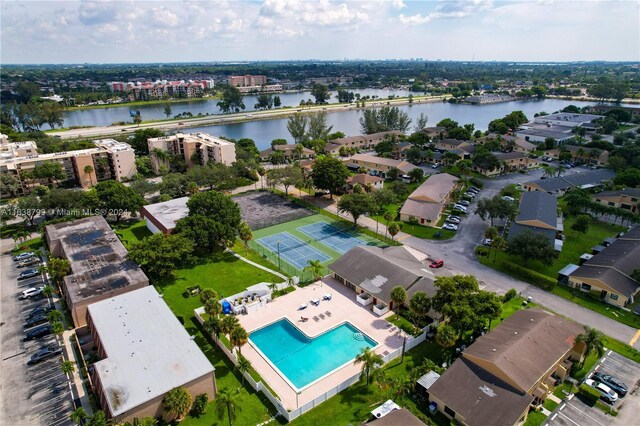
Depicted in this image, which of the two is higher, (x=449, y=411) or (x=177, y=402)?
(x=177, y=402)

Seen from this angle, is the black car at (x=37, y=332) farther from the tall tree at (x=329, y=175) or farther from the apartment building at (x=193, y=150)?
the apartment building at (x=193, y=150)

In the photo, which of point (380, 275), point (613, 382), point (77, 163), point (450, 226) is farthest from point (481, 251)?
point (77, 163)

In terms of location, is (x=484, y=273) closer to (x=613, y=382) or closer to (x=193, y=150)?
(x=613, y=382)

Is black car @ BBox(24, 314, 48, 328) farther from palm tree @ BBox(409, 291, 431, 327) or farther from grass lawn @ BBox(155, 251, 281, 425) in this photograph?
palm tree @ BBox(409, 291, 431, 327)

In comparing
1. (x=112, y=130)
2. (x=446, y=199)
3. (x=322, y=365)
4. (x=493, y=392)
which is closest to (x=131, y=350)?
(x=322, y=365)

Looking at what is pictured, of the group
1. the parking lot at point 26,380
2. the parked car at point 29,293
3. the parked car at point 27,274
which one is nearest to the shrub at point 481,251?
the parking lot at point 26,380

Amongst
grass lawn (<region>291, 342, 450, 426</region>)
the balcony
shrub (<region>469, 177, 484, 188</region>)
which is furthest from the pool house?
shrub (<region>469, 177, 484, 188</region>)

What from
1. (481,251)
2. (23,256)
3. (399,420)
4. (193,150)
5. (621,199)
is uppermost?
(193,150)
